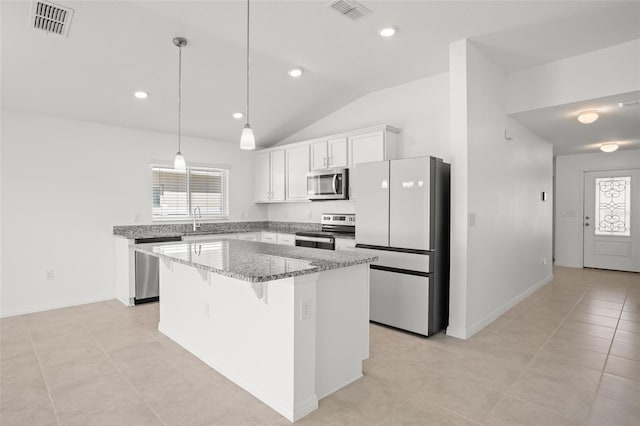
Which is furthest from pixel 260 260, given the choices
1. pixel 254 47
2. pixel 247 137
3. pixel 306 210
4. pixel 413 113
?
pixel 306 210

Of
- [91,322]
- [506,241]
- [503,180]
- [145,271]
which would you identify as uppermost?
[503,180]

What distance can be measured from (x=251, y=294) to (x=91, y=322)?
2.65m

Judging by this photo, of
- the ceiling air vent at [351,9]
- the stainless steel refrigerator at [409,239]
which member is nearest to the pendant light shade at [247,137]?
the ceiling air vent at [351,9]

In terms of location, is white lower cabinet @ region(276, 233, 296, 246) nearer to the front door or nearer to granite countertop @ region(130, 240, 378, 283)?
granite countertop @ region(130, 240, 378, 283)

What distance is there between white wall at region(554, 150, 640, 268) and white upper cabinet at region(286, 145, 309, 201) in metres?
5.55

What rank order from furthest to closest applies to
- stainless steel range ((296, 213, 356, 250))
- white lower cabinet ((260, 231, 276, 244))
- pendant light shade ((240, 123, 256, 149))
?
1. white lower cabinet ((260, 231, 276, 244))
2. stainless steel range ((296, 213, 356, 250))
3. pendant light shade ((240, 123, 256, 149))

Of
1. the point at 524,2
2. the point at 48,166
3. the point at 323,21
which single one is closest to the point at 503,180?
the point at 524,2

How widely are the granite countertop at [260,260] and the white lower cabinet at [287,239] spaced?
2121mm

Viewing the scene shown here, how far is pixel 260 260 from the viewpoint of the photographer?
7.83 feet

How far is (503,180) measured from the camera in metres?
4.17

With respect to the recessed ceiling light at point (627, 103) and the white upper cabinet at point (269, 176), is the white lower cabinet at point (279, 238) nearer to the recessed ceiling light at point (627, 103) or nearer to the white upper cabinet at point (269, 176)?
the white upper cabinet at point (269, 176)

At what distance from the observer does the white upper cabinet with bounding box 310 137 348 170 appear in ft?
16.3

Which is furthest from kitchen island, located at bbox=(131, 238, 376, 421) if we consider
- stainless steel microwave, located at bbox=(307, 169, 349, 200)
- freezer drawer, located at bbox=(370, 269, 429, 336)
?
stainless steel microwave, located at bbox=(307, 169, 349, 200)

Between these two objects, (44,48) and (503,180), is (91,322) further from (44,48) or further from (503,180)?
(503,180)
